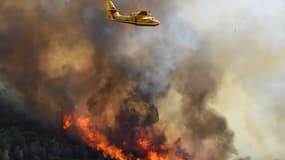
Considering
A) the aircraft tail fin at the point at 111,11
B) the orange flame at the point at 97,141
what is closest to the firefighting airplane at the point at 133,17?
the aircraft tail fin at the point at 111,11

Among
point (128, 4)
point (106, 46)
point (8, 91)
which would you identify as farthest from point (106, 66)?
point (8, 91)

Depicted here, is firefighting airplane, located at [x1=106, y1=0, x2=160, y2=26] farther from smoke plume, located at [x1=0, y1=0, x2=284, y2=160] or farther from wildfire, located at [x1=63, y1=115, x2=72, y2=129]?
wildfire, located at [x1=63, y1=115, x2=72, y2=129]

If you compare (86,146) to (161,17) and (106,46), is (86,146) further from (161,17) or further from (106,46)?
(161,17)

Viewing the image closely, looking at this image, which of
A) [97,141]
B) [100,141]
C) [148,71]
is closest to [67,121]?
[97,141]

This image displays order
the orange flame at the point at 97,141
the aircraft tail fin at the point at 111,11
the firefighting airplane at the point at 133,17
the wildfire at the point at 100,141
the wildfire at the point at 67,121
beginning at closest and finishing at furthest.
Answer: the firefighting airplane at the point at 133,17 → the aircraft tail fin at the point at 111,11 → the wildfire at the point at 100,141 → the orange flame at the point at 97,141 → the wildfire at the point at 67,121

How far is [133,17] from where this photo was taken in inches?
4892

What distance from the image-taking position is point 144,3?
131625 millimetres

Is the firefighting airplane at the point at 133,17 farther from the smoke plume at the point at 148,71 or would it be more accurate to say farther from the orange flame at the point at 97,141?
the orange flame at the point at 97,141

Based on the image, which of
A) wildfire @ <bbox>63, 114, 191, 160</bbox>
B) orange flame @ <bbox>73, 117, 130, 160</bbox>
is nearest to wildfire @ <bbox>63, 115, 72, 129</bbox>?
wildfire @ <bbox>63, 114, 191, 160</bbox>

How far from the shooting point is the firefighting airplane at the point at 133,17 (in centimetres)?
12319

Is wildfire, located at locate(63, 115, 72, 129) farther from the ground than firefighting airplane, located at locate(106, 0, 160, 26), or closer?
closer

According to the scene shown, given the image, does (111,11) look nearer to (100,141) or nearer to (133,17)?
(133,17)

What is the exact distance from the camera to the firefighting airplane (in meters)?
123

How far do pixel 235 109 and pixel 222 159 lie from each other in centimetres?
1085
